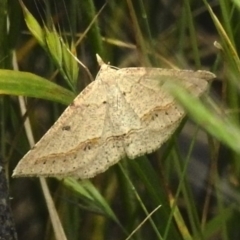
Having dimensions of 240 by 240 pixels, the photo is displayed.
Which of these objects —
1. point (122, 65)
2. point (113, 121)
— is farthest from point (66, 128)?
point (122, 65)

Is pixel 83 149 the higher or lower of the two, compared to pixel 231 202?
higher

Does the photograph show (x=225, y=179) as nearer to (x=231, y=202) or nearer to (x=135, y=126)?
(x=231, y=202)

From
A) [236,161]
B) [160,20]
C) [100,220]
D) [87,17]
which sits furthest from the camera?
[160,20]

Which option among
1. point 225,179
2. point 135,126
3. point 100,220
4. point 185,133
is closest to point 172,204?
point 135,126

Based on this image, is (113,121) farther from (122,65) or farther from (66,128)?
(122,65)

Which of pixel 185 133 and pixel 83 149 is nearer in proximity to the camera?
pixel 83 149
